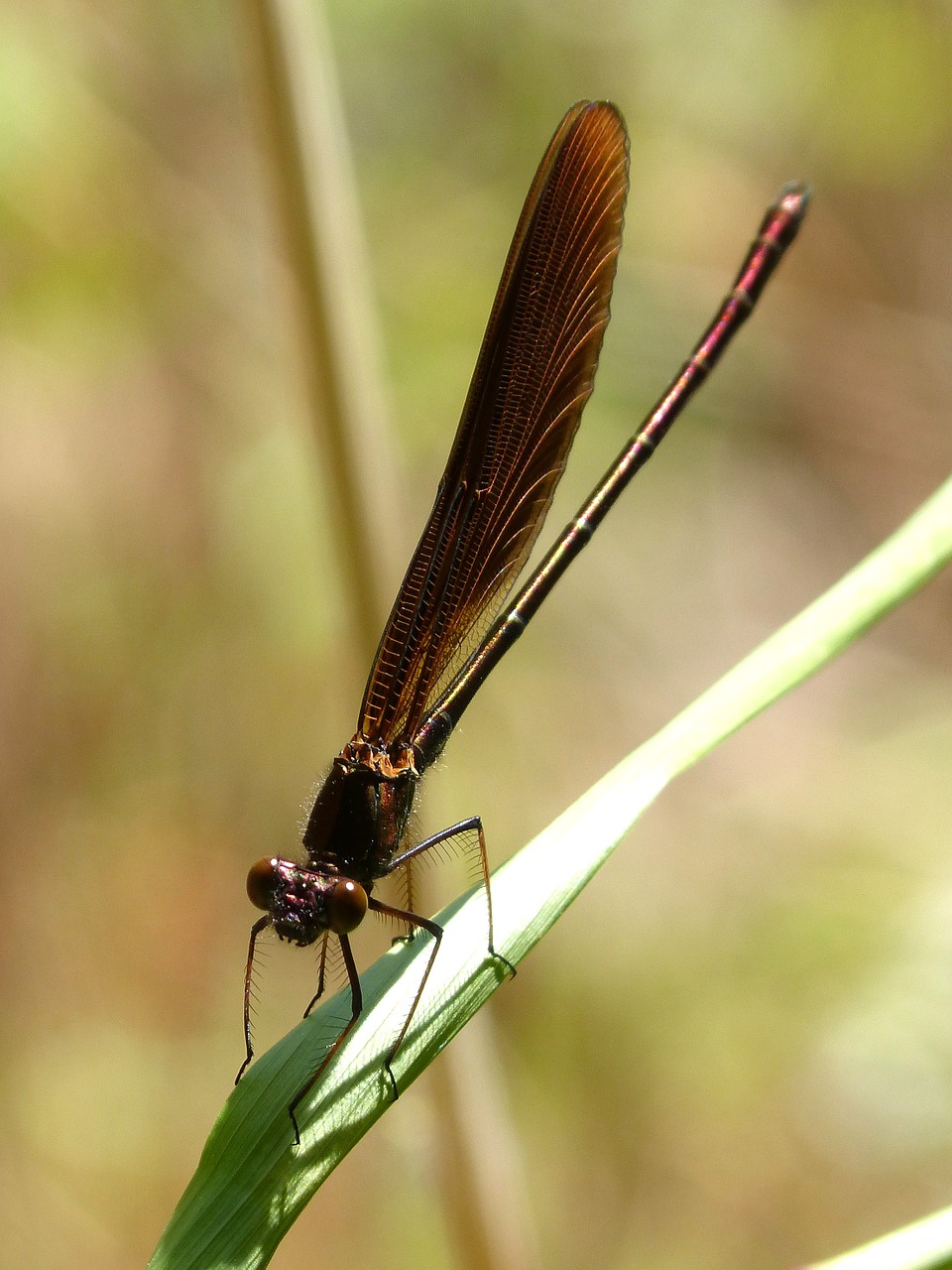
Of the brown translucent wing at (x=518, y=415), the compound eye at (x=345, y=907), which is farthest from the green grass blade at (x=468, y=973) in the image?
the brown translucent wing at (x=518, y=415)

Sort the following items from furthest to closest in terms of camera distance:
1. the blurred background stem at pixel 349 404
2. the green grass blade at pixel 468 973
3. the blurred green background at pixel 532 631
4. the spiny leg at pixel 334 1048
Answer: the blurred green background at pixel 532 631, the blurred background stem at pixel 349 404, the spiny leg at pixel 334 1048, the green grass blade at pixel 468 973

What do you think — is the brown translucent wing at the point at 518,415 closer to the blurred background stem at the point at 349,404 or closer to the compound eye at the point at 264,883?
the blurred background stem at the point at 349,404

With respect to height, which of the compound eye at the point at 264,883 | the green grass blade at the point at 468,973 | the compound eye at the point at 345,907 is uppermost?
the compound eye at the point at 264,883

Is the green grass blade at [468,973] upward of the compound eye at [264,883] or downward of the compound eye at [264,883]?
downward

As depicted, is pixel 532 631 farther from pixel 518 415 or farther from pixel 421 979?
pixel 421 979

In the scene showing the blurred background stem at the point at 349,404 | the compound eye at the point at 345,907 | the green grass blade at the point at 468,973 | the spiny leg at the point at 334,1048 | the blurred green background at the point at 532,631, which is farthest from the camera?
the blurred green background at the point at 532,631

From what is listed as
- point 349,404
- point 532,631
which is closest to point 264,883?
point 349,404
